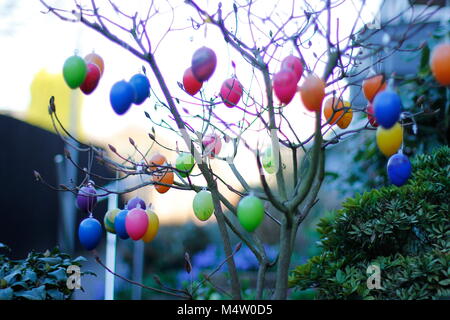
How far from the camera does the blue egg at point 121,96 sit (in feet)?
4.86

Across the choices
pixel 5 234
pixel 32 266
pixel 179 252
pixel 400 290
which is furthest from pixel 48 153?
pixel 400 290

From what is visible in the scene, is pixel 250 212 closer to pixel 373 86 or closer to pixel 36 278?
pixel 373 86

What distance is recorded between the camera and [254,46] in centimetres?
167

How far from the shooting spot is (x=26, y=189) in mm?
5301

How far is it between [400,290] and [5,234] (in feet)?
13.8

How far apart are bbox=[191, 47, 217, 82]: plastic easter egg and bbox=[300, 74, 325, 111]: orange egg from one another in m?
0.29

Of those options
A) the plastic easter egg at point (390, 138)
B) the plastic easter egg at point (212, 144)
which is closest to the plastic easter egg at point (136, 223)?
the plastic easter egg at point (212, 144)

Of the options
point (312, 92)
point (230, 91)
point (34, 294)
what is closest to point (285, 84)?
point (312, 92)

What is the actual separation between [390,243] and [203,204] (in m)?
0.77

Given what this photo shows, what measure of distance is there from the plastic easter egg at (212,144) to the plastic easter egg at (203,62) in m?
0.34

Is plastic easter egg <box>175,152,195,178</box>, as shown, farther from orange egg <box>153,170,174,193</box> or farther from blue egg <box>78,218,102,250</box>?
blue egg <box>78,218,102,250</box>
